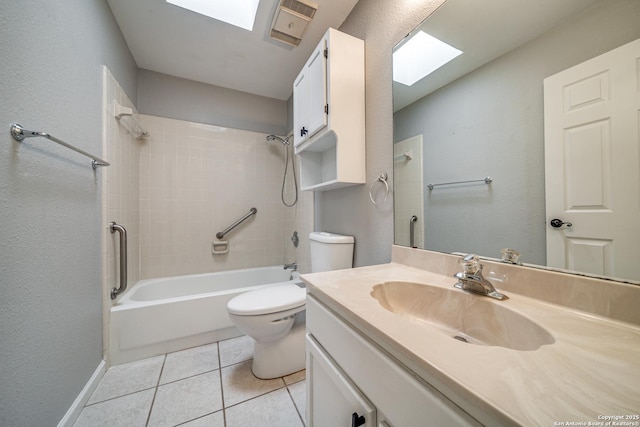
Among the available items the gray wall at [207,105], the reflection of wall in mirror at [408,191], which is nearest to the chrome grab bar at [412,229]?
the reflection of wall in mirror at [408,191]

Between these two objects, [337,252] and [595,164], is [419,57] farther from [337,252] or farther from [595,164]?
[337,252]

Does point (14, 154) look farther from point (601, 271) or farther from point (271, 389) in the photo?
point (601, 271)

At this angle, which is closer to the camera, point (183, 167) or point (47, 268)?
point (47, 268)

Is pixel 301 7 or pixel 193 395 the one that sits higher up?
pixel 301 7

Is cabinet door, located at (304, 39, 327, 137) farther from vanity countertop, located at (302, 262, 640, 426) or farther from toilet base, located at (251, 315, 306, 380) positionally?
toilet base, located at (251, 315, 306, 380)

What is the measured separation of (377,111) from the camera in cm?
121

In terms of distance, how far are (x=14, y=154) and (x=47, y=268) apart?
45 centimetres

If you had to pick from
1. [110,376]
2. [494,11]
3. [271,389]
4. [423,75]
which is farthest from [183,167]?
[494,11]

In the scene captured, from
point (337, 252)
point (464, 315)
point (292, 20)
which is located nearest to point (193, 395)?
point (337, 252)

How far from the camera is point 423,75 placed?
99 cm

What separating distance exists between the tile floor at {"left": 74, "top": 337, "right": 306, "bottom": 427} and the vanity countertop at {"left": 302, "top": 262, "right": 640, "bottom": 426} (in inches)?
37.7

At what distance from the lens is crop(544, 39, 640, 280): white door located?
50cm

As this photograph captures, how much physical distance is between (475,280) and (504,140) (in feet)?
1.54

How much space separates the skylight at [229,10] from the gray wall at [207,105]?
90cm
